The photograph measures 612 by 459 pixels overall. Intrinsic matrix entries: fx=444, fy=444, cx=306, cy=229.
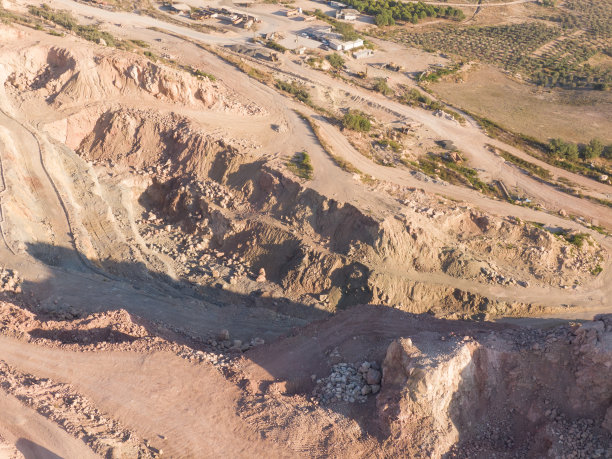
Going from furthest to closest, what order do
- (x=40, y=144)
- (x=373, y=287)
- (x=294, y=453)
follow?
(x=40, y=144) < (x=373, y=287) < (x=294, y=453)

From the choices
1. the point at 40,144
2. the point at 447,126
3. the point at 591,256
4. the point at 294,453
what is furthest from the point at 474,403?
the point at 447,126

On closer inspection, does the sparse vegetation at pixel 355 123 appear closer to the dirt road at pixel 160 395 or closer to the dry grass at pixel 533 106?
the dry grass at pixel 533 106

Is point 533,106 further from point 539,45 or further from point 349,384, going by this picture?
point 349,384

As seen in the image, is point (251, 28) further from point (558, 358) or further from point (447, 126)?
point (558, 358)

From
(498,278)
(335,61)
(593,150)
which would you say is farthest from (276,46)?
(498,278)

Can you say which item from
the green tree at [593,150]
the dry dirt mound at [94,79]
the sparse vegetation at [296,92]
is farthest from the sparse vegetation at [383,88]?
the green tree at [593,150]

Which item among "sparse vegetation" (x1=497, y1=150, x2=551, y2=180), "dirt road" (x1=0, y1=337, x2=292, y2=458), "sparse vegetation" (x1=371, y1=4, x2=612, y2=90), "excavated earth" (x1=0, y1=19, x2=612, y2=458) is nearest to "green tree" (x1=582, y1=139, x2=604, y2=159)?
"sparse vegetation" (x1=497, y1=150, x2=551, y2=180)
